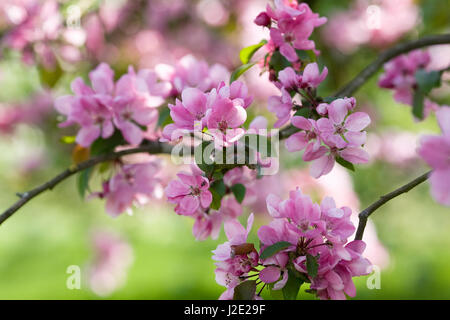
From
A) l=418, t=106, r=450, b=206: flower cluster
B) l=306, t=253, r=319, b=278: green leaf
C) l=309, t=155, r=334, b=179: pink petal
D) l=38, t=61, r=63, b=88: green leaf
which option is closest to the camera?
l=418, t=106, r=450, b=206: flower cluster

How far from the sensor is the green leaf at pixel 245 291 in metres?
0.71

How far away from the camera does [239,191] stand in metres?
0.91

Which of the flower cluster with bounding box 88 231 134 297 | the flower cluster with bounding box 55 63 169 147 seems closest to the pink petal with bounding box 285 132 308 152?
the flower cluster with bounding box 55 63 169 147

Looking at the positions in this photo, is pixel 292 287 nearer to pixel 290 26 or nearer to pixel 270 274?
pixel 270 274

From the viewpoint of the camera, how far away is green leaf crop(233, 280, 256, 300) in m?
0.71

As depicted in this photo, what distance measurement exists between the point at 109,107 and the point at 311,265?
0.52m

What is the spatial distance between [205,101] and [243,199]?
0.25m

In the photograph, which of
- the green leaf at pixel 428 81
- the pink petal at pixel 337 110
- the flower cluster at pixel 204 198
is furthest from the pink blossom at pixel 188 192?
the green leaf at pixel 428 81

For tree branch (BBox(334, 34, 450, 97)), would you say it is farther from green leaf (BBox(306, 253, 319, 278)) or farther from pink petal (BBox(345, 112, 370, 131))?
green leaf (BBox(306, 253, 319, 278))

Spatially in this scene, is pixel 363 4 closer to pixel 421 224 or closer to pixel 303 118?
pixel 303 118

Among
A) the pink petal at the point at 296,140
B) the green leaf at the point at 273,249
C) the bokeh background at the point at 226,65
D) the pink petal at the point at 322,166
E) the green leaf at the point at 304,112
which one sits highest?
the bokeh background at the point at 226,65

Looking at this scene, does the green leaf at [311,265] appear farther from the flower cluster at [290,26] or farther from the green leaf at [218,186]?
the flower cluster at [290,26]

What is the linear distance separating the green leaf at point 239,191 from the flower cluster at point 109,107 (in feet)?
0.71

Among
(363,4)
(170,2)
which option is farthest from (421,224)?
(170,2)
